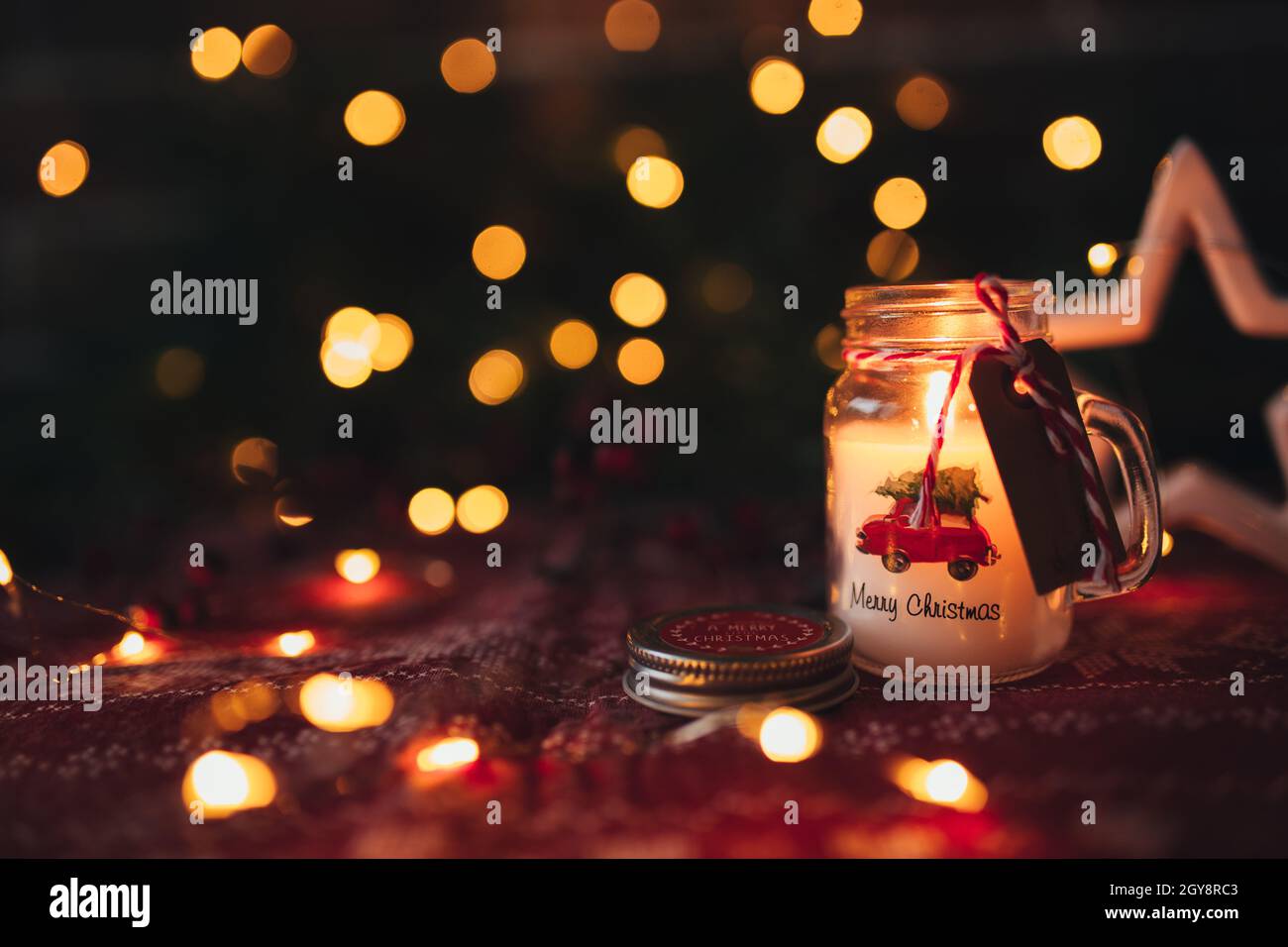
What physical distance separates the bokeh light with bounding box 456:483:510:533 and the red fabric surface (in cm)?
44

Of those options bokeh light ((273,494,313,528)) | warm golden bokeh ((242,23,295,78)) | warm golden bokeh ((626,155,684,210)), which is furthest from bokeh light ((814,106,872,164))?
bokeh light ((273,494,313,528))

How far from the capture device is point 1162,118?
161 centimetres

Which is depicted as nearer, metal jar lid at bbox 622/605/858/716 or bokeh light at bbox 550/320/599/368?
metal jar lid at bbox 622/605/858/716

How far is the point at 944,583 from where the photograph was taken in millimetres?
826

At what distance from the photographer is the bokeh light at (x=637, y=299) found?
1.62 meters

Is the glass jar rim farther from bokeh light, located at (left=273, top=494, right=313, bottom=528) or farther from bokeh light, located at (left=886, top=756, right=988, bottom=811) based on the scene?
bokeh light, located at (left=273, top=494, right=313, bottom=528)

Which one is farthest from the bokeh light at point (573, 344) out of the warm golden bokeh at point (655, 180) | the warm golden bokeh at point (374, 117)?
the warm golden bokeh at point (374, 117)

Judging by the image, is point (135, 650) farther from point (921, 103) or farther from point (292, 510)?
point (921, 103)

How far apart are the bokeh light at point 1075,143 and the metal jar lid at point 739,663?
947 millimetres

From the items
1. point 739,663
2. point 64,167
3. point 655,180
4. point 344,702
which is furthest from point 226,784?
point 64,167

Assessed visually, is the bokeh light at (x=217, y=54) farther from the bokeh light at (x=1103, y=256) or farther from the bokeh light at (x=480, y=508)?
the bokeh light at (x=1103, y=256)

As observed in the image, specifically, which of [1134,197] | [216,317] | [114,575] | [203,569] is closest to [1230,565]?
[1134,197]

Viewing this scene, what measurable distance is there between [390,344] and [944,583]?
3.60 ft

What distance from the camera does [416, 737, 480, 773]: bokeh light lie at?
2.40 ft
